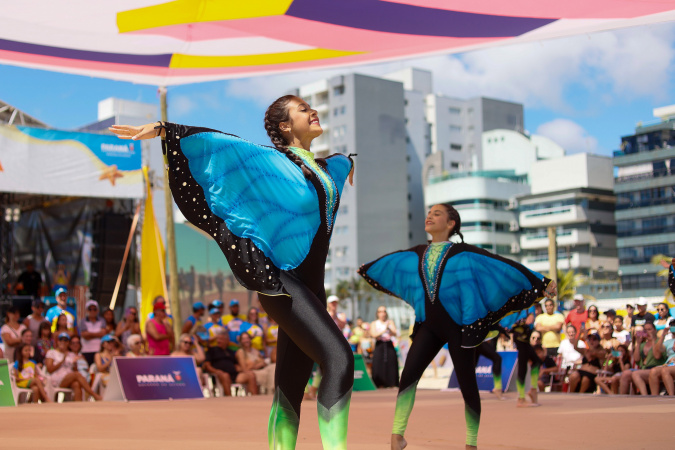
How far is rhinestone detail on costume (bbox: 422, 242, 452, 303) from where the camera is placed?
19.2 feet

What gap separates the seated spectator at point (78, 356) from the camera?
39.7 ft

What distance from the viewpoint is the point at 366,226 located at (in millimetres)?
89000

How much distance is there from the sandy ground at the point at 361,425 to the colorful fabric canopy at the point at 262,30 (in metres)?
4.13

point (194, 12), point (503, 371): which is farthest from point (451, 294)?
point (503, 371)

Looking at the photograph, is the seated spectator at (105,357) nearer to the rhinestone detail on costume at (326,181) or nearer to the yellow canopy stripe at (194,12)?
the yellow canopy stripe at (194,12)

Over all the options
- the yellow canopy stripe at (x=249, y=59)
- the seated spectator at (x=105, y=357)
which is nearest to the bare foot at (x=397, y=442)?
the yellow canopy stripe at (x=249, y=59)

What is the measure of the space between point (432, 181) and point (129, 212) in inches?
2828

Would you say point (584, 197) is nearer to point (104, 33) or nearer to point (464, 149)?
point (464, 149)

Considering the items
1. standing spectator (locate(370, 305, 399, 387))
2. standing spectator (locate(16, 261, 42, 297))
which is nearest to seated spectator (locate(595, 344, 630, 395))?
standing spectator (locate(370, 305, 399, 387))

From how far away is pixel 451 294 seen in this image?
5.80 metres

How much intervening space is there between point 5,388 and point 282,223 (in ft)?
26.2

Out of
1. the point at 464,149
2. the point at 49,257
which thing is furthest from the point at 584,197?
the point at 49,257

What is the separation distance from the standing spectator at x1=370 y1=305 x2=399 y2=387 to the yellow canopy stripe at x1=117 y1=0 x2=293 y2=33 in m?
7.09

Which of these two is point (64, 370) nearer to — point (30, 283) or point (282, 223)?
point (30, 283)
